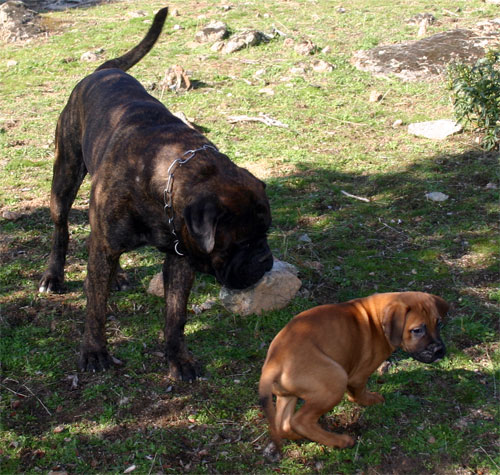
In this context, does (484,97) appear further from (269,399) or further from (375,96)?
(269,399)

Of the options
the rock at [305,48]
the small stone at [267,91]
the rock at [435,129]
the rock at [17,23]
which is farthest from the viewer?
the rock at [17,23]

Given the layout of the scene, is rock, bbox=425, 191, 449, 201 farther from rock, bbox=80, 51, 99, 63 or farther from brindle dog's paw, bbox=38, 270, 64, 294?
rock, bbox=80, 51, 99, 63

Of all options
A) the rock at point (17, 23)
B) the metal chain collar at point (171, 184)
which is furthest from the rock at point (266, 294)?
→ the rock at point (17, 23)

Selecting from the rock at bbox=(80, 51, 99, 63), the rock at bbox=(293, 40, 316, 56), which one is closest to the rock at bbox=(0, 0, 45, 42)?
the rock at bbox=(80, 51, 99, 63)

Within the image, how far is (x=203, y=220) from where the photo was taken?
3.79 m

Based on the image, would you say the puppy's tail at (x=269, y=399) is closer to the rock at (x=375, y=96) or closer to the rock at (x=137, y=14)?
the rock at (x=375, y=96)

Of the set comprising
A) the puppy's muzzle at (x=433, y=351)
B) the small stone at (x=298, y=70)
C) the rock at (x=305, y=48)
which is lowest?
the small stone at (x=298, y=70)

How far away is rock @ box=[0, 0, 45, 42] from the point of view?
45.0ft

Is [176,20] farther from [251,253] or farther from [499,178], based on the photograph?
[251,253]

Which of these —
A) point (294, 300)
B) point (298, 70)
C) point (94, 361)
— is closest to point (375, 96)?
point (298, 70)

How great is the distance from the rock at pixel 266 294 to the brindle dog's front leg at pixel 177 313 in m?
A: 0.63

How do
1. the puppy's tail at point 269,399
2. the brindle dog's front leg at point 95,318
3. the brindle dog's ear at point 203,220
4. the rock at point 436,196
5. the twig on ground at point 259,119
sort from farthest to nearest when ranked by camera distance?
the twig on ground at point 259,119, the rock at point 436,196, the brindle dog's front leg at point 95,318, the brindle dog's ear at point 203,220, the puppy's tail at point 269,399

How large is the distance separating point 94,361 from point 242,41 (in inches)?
346

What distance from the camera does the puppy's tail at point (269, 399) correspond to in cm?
353
